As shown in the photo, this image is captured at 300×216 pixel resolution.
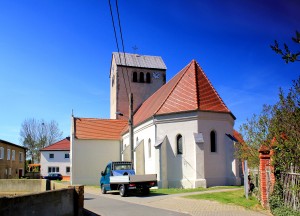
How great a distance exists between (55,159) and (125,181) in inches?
1842

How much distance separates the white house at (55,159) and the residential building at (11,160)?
10116mm

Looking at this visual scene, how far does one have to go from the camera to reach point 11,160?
45.6m

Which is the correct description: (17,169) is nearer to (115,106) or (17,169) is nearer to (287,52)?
(115,106)

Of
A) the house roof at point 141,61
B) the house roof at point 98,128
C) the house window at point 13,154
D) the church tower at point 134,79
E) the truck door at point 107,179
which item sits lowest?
the truck door at point 107,179

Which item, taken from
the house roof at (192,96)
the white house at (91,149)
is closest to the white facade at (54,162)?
the white house at (91,149)

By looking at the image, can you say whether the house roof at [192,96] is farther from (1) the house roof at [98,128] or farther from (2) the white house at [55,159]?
(2) the white house at [55,159]

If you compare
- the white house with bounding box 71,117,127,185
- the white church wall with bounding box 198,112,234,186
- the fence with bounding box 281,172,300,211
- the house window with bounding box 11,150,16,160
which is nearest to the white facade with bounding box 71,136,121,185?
the white house with bounding box 71,117,127,185

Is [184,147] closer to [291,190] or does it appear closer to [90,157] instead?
[291,190]

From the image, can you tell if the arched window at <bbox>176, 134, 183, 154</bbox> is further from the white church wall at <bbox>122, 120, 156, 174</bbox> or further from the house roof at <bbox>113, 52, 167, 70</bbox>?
the house roof at <bbox>113, 52, 167, 70</bbox>

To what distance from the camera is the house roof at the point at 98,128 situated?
38.1 metres

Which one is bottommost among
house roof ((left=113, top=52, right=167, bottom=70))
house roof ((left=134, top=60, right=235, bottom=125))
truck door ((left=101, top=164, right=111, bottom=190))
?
Result: truck door ((left=101, top=164, right=111, bottom=190))

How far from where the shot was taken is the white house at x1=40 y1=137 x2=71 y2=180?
205 feet

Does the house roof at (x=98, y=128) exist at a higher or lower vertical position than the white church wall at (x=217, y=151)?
higher

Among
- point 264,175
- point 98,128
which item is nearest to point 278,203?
point 264,175
